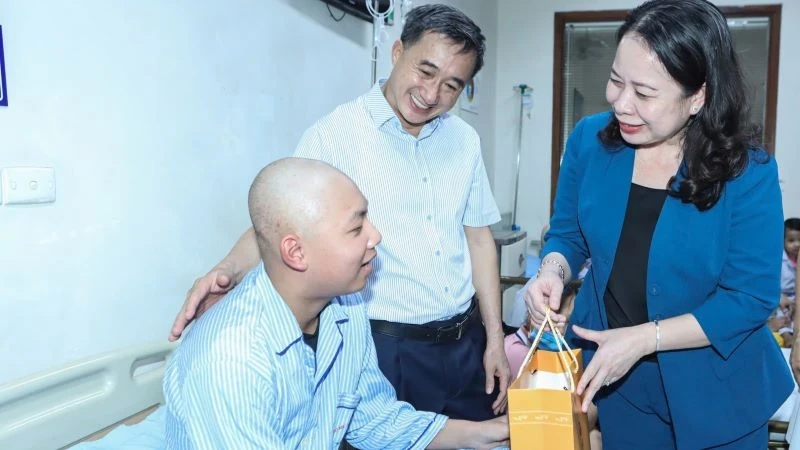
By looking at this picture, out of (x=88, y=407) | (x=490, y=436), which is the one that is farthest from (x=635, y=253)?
(x=88, y=407)

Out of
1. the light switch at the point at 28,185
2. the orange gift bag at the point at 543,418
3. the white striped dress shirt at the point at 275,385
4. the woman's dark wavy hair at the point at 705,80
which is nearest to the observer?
the white striped dress shirt at the point at 275,385

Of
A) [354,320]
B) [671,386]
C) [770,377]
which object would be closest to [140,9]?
[354,320]

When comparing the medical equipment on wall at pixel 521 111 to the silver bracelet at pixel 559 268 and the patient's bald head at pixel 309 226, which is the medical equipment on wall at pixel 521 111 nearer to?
the silver bracelet at pixel 559 268

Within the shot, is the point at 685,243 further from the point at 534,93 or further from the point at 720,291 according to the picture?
the point at 534,93

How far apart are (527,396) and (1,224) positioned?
4.02 feet

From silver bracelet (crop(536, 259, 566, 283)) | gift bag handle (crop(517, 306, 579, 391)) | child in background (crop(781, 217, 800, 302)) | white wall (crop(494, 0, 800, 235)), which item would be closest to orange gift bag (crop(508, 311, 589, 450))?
gift bag handle (crop(517, 306, 579, 391))

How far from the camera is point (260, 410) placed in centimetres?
112

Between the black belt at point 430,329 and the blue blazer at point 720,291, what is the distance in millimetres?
563

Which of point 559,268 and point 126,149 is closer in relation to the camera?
point 559,268

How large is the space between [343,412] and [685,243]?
0.77 m

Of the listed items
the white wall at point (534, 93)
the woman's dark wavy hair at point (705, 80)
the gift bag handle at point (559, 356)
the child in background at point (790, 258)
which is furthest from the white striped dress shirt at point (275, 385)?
the white wall at point (534, 93)

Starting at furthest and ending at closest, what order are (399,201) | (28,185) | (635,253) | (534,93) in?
(534,93) → (399,201) → (28,185) → (635,253)

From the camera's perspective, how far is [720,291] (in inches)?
54.5

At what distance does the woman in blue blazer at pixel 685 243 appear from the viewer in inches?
52.6
